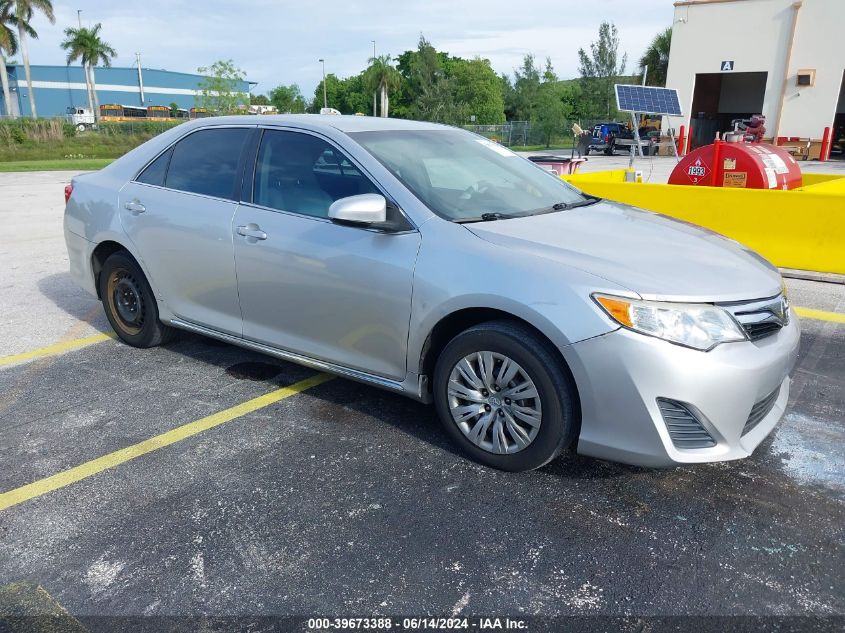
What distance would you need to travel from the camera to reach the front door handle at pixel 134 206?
4.64m

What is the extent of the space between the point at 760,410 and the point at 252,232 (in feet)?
9.04

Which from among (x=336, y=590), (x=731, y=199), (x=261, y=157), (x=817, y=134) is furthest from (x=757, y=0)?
(x=336, y=590)

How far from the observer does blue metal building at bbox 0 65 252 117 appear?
3477 inches

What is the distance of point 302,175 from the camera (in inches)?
156

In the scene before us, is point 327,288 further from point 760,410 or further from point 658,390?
point 760,410

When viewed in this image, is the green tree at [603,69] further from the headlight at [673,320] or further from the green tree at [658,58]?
the headlight at [673,320]

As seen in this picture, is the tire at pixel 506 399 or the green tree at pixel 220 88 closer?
the tire at pixel 506 399

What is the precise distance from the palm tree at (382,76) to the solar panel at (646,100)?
6448 centimetres

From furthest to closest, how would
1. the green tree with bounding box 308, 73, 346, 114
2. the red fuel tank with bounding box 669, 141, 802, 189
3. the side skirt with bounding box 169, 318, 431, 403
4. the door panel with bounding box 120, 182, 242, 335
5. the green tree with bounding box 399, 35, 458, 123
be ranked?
the green tree with bounding box 308, 73, 346, 114 → the green tree with bounding box 399, 35, 458, 123 → the red fuel tank with bounding box 669, 141, 802, 189 → the door panel with bounding box 120, 182, 242, 335 → the side skirt with bounding box 169, 318, 431, 403

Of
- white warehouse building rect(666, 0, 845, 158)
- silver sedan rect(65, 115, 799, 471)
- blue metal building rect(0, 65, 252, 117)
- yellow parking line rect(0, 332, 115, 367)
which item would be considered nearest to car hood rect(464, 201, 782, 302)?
silver sedan rect(65, 115, 799, 471)

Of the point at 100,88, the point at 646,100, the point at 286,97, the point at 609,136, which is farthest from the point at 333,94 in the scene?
the point at 646,100

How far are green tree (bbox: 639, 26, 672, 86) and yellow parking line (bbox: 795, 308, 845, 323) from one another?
42.7 meters

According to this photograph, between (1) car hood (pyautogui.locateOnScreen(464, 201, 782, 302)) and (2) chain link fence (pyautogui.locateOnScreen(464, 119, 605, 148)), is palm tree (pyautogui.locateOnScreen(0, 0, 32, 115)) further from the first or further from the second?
(1) car hood (pyautogui.locateOnScreen(464, 201, 782, 302))

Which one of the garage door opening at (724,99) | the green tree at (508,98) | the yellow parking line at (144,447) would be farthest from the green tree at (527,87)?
the yellow parking line at (144,447)
